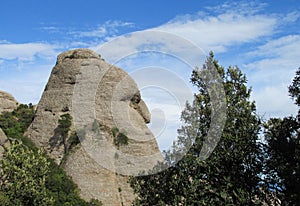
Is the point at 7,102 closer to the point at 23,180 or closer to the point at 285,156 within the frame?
the point at 23,180

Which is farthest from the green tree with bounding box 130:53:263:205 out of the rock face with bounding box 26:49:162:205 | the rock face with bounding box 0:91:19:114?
the rock face with bounding box 0:91:19:114

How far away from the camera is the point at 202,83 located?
16.4 metres

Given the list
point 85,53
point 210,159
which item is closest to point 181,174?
point 210,159

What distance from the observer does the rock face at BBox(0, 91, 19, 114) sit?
2445 inches

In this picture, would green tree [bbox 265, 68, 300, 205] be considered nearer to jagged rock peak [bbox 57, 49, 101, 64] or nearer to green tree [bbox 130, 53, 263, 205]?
green tree [bbox 130, 53, 263, 205]

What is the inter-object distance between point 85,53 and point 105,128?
13.1 metres

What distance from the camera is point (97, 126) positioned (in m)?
50.1

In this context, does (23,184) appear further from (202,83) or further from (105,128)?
(105,128)

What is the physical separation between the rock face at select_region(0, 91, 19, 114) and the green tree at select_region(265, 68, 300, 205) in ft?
170

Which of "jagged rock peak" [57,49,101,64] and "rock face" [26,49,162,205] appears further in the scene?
"jagged rock peak" [57,49,101,64]

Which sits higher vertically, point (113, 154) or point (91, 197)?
point (113, 154)

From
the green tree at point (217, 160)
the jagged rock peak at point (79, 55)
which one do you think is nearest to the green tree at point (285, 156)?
the green tree at point (217, 160)

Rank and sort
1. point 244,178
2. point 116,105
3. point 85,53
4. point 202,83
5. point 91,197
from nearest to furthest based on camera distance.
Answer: point 244,178 < point 202,83 < point 91,197 < point 116,105 < point 85,53

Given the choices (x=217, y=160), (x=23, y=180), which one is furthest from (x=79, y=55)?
(x=217, y=160)
